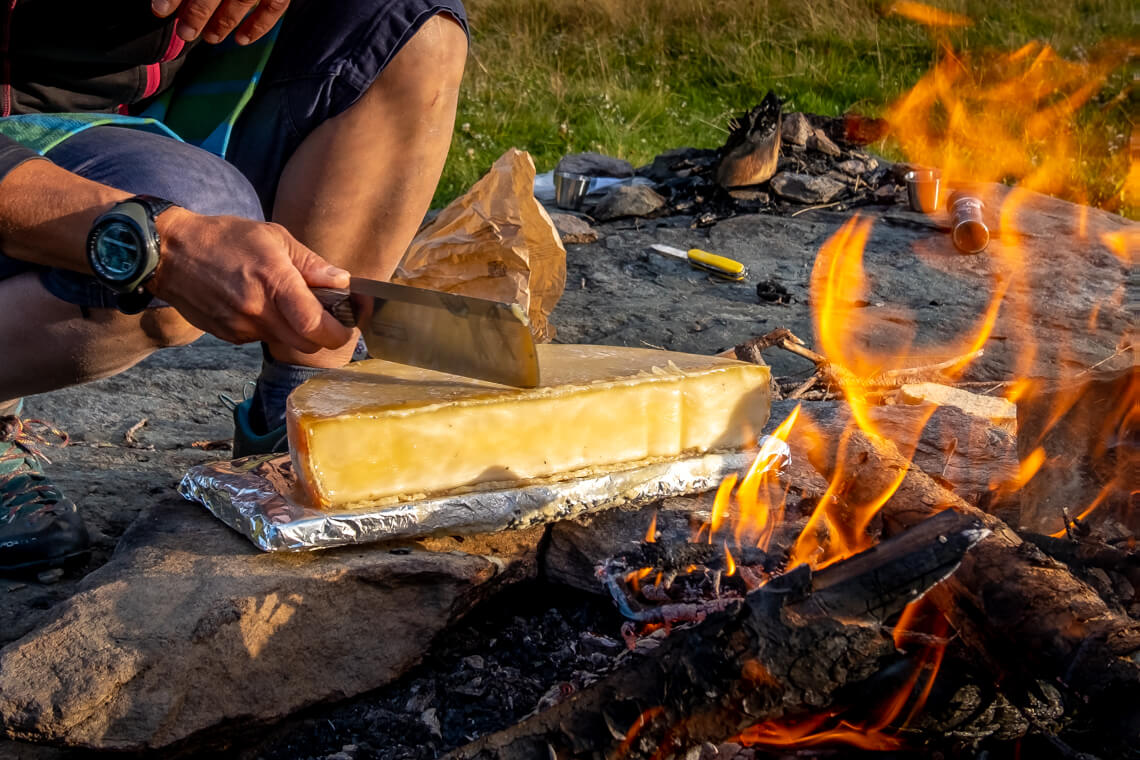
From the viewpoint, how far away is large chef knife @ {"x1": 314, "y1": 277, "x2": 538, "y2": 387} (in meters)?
2.04

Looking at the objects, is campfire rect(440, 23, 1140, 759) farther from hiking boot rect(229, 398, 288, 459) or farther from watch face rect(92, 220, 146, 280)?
watch face rect(92, 220, 146, 280)

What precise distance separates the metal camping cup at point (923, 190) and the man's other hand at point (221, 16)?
432 cm

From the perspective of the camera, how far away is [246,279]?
206cm

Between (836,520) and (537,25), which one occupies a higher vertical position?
(836,520)

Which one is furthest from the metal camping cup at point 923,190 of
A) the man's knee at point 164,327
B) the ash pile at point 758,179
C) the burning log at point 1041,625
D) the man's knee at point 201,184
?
the man's knee at point 164,327

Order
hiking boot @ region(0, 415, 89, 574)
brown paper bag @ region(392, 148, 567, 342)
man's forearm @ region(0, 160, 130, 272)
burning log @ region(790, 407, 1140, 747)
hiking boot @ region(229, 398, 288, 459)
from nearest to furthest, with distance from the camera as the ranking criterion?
burning log @ region(790, 407, 1140, 747), man's forearm @ region(0, 160, 130, 272), hiking boot @ region(0, 415, 89, 574), hiking boot @ region(229, 398, 288, 459), brown paper bag @ region(392, 148, 567, 342)

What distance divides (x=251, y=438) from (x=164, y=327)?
1.31 ft

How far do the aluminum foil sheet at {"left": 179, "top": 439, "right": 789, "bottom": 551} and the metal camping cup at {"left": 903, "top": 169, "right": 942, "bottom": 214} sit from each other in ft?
13.2

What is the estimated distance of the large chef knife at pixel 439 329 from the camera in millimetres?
2039

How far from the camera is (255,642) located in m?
1.86

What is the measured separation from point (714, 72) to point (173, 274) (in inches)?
308

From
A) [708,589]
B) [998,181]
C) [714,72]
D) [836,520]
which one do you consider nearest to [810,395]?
[836,520]

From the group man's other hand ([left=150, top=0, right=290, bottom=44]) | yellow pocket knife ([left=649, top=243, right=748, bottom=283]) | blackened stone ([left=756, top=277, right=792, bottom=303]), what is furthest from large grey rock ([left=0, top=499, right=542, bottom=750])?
yellow pocket knife ([left=649, top=243, right=748, bottom=283])

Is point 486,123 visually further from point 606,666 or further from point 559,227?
point 606,666
